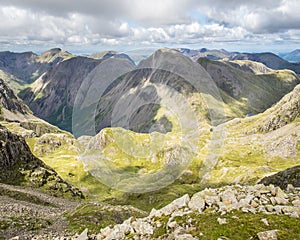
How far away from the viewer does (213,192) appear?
34250 millimetres

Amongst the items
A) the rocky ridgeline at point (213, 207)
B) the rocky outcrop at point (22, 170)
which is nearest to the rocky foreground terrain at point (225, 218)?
the rocky ridgeline at point (213, 207)

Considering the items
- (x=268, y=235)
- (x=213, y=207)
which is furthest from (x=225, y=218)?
(x=268, y=235)

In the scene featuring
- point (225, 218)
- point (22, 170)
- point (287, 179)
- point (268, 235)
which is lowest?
point (22, 170)

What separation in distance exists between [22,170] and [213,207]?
13297cm

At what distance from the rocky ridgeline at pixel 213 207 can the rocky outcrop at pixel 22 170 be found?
112m

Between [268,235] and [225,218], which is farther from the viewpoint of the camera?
[225,218]

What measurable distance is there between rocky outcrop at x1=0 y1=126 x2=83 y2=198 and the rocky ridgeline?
11206 cm

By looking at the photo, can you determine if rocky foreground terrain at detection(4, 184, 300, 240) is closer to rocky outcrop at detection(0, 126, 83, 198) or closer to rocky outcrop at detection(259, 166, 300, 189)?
rocky outcrop at detection(259, 166, 300, 189)

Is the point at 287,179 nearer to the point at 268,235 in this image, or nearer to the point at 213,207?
the point at 213,207

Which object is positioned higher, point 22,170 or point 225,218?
point 225,218

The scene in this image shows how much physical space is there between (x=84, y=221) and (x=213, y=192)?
3199 centimetres

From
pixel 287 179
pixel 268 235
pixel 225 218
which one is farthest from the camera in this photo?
pixel 287 179

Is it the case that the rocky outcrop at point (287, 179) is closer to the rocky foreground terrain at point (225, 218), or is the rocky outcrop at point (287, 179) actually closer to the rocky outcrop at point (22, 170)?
the rocky foreground terrain at point (225, 218)

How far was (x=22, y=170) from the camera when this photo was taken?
140m
